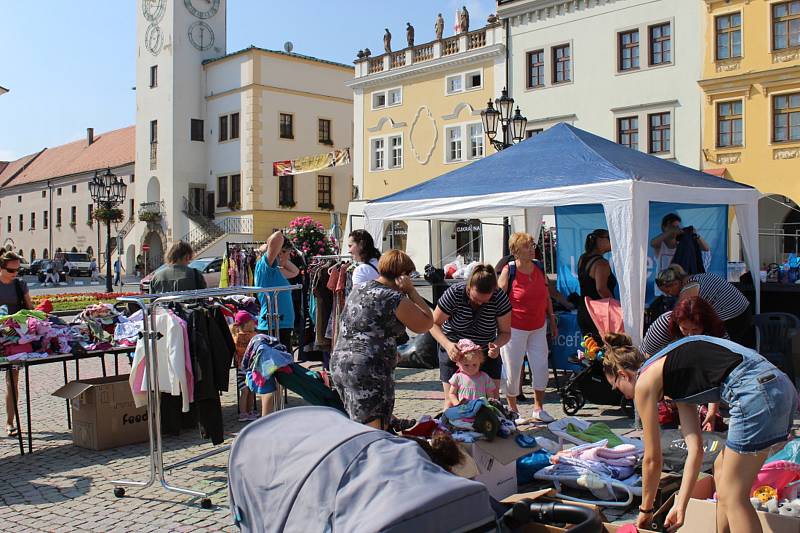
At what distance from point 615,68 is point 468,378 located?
79.0 ft

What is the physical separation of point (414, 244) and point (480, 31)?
942 centimetres

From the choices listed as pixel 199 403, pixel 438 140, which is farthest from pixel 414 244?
pixel 199 403

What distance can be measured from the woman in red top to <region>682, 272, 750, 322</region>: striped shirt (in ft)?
4.82

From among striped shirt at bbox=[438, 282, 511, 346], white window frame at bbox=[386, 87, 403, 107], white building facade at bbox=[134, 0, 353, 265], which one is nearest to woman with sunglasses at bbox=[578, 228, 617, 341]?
striped shirt at bbox=[438, 282, 511, 346]

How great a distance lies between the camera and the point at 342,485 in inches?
112

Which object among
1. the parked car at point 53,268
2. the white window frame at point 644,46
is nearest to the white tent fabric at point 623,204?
the white window frame at point 644,46

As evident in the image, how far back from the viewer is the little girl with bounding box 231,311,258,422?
788cm

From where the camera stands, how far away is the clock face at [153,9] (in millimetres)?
43906

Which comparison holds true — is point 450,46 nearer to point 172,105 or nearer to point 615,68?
point 615,68

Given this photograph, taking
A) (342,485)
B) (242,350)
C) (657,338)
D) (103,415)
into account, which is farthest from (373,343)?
(242,350)

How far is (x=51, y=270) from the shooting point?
4081 cm

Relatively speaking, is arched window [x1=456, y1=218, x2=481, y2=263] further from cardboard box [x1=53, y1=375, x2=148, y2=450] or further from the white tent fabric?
cardboard box [x1=53, y1=375, x2=148, y2=450]

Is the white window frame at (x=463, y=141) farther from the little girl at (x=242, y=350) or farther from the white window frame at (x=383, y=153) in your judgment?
the little girl at (x=242, y=350)

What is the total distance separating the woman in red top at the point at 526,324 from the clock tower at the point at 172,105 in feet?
123
